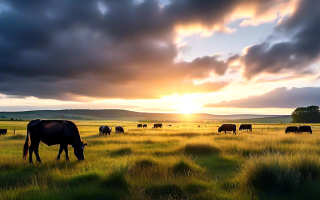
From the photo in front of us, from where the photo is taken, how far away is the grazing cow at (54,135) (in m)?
10.9

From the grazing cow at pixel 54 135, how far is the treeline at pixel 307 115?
12922 cm

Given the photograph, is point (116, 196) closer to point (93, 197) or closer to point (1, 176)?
point (93, 197)

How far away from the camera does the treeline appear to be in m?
110

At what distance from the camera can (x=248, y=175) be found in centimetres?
647

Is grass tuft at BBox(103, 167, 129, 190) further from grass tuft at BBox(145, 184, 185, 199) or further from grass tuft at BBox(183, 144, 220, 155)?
grass tuft at BBox(183, 144, 220, 155)

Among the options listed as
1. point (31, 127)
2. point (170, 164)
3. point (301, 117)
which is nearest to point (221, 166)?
point (170, 164)

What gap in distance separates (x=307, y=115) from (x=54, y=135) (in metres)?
133

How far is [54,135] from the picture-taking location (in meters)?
11.0

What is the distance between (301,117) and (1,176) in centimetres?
13412

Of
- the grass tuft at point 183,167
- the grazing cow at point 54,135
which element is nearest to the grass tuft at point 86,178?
the grass tuft at point 183,167

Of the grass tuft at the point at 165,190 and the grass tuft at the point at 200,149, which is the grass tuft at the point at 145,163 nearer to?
the grass tuft at the point at 165,190

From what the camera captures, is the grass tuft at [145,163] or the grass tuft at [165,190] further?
the grass tuft at [145,163]

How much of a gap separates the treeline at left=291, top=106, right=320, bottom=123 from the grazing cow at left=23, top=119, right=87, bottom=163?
129 metres

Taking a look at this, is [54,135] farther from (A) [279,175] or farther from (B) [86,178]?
(A) [279,175]
